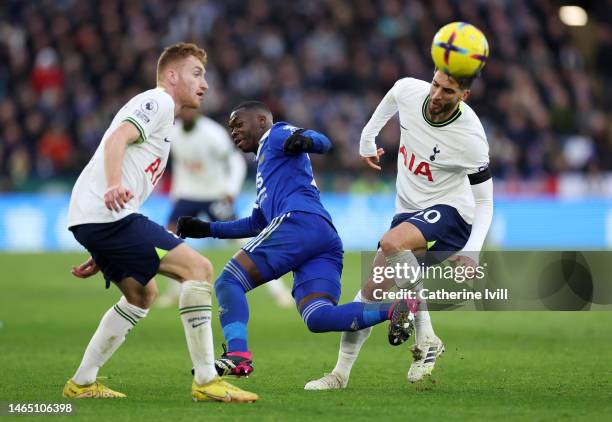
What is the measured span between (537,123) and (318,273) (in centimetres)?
1855

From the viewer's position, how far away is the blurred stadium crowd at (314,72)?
2408 cm

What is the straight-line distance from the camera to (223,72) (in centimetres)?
2597

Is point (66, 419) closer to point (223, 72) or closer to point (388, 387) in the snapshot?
point (388, 387)

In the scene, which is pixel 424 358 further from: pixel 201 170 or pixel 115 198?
pixel 201 170

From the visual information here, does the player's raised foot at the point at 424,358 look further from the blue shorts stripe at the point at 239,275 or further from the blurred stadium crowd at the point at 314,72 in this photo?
the blurred stadium crowd at the point at 314,72

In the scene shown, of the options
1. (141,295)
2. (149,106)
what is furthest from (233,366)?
(149,106)

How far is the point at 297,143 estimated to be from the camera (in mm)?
7238

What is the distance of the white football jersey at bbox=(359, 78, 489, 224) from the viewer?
8164 millimetres

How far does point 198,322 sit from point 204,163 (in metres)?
8.02

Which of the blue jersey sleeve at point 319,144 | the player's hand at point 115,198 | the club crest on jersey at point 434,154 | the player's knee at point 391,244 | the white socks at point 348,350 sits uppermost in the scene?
the club crest on jersey at point 434,154

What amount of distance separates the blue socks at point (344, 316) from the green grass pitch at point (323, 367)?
0.47 metres

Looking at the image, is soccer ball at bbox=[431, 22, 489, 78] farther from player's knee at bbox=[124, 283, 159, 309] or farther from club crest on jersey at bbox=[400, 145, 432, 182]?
player's knee at bbox=[124, 283, 159, 309]

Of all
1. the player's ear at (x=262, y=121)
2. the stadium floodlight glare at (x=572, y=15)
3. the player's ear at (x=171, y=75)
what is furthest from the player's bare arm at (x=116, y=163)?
the stadium floodlight glare at (x=572, y=15)

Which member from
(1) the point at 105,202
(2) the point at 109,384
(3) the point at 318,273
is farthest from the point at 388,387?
(1) the point at 105,202
